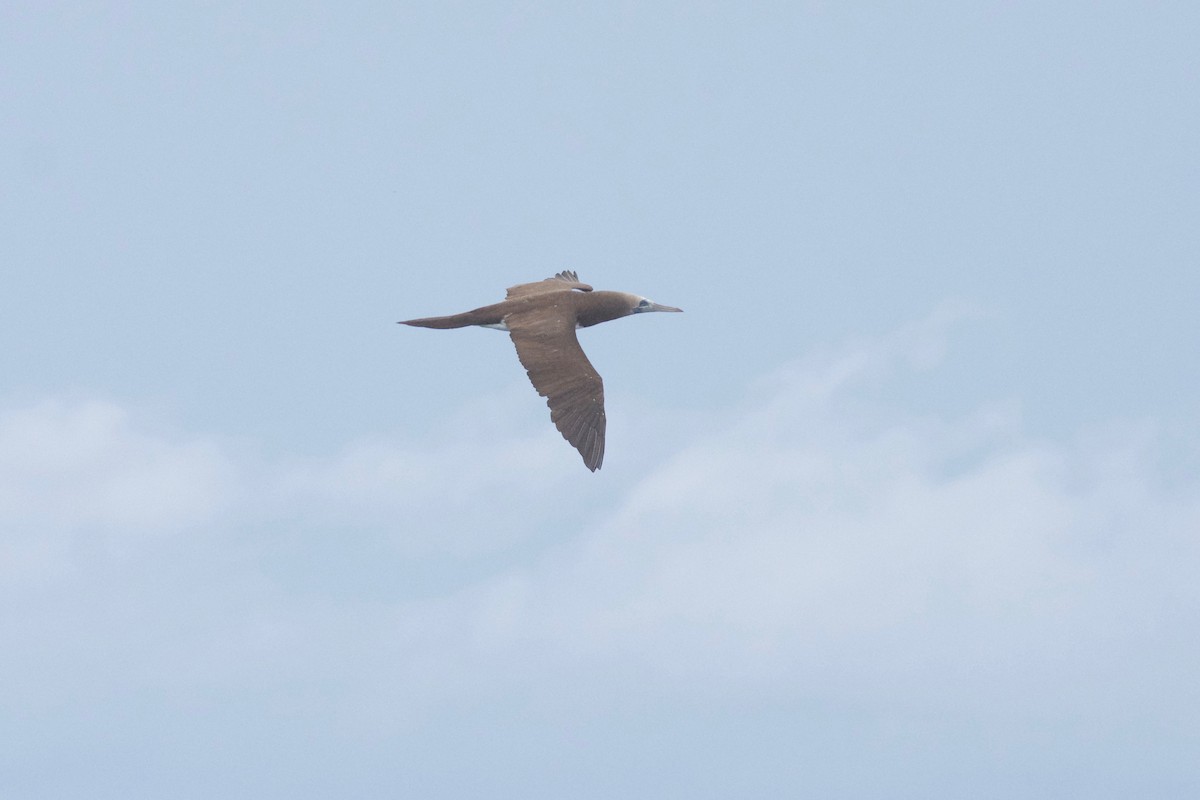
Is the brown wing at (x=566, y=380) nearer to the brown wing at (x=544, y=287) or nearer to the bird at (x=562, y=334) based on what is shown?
the bird at (x=562, y=334)

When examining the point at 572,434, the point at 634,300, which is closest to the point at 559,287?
the point at 634,300

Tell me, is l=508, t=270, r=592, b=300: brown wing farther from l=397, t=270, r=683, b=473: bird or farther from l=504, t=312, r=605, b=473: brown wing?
l=504, t=312, r=605, b=473: brown wing

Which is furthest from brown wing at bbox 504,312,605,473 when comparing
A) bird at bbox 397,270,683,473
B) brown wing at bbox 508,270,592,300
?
brown wing at bbox 508,270,592,300

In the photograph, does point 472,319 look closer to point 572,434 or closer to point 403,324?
point 403,324

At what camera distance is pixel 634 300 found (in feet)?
86.0

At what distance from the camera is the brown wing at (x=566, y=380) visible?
2350 centimetres

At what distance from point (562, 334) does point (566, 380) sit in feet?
2.98

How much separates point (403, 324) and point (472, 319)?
1.05 metres

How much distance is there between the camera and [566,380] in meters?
23.8

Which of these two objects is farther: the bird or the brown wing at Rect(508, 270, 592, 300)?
the brown wing at Rect(508, 270, 592, 300)

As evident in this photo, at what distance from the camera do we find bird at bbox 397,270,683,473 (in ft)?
77.4

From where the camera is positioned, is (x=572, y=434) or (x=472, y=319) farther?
(x=472, y=319)

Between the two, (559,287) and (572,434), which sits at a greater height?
(559,287)

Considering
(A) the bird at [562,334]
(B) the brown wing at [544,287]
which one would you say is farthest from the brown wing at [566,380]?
(B) the brown wing at [544,287]
